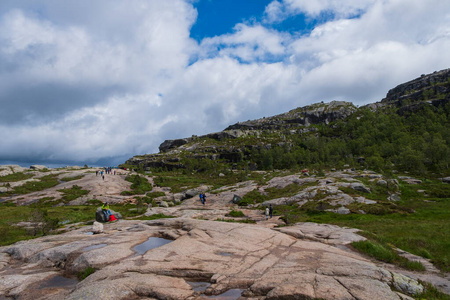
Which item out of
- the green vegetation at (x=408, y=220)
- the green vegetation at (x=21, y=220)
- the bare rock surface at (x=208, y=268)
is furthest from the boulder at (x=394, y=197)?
the green vegetation at (x=21, y=220)

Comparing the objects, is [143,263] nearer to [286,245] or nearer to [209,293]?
[209,293]

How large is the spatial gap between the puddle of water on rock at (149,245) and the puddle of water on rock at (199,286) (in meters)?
5.55

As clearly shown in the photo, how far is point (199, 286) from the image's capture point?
37.7 ft

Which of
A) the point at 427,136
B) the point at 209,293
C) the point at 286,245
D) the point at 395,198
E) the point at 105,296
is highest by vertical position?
the point at 427,136

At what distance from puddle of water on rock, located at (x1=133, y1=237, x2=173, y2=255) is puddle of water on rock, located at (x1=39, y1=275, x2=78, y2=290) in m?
3.96

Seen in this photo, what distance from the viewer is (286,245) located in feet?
59.1

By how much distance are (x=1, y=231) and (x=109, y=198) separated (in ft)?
106

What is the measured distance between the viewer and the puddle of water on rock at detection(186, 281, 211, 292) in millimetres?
11117

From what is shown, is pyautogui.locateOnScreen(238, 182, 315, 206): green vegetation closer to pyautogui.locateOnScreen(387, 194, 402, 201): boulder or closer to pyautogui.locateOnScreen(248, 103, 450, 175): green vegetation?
pyautogui.locateOnScreen(387, 194, 402, 201): boulder

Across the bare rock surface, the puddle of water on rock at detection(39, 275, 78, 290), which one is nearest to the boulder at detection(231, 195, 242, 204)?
the bare rock surface

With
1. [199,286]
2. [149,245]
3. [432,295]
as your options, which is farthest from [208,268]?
[432,295]

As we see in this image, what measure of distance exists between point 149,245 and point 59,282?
20.5 feet

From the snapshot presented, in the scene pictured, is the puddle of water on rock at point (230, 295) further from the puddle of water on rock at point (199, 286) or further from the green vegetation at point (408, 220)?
the green vegetation at point (408, 220)

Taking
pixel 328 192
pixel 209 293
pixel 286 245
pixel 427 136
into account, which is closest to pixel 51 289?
pixel 209 293
